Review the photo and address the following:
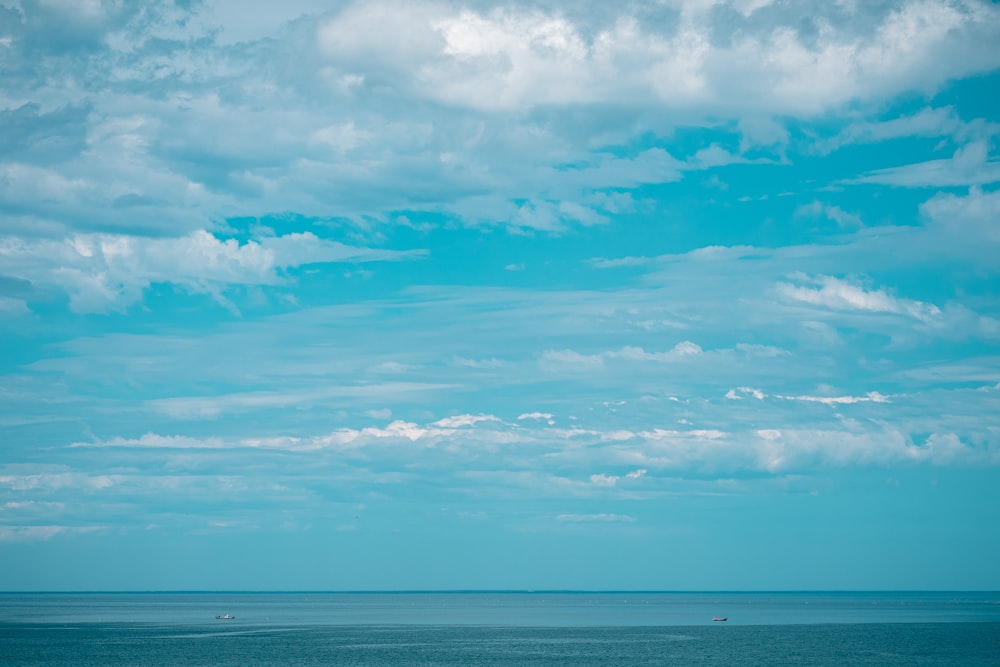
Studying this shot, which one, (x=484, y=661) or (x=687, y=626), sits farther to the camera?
(x=687, y=626)

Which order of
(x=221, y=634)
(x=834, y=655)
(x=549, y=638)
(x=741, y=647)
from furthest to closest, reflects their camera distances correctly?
(x=221, y=634) < (x=549, y=638) < (x=741, y=647) < (x=834, y=655)

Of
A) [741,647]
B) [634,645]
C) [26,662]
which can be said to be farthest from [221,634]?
[741,647]

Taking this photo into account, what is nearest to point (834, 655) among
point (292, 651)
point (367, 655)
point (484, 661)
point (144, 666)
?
point (484, 661)

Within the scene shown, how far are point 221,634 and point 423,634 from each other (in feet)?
99.8

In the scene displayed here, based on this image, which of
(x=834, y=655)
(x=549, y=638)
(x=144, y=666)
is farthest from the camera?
(x=549, y=638)

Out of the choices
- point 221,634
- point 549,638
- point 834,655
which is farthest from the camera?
point 221,634

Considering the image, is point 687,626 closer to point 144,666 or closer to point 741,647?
point 741,647

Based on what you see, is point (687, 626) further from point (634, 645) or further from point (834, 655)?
point (834, 655)

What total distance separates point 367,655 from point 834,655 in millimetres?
51478

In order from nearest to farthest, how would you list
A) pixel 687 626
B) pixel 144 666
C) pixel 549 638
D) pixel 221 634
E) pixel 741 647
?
pixel 144 666 < pixel 741 647 < pixel 549 638 < pixel 221 634 < pixel 687 626

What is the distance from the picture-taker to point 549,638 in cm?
14712

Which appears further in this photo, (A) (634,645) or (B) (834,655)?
(A) (634,645)

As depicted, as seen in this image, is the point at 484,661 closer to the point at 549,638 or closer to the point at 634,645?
the point at 634,645

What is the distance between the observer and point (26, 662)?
356ft
